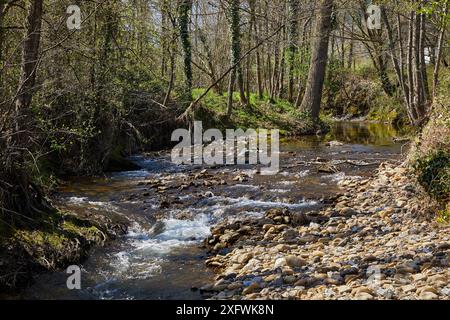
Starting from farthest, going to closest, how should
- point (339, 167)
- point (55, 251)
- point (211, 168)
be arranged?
point (211, 168) → point (339, 167) → point (55, 251)

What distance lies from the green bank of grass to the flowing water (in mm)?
4017

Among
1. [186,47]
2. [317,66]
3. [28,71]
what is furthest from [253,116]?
[28,71]

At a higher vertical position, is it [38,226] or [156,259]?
[38,226]

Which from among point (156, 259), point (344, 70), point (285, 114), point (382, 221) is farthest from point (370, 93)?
point (156, 259)

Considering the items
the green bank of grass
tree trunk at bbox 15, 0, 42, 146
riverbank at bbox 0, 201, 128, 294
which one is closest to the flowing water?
riverbank at bbox 0, 201, 128, 294

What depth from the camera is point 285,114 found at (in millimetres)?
20953

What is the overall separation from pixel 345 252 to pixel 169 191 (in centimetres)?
518

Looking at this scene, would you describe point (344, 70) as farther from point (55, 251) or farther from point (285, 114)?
point (55, 251)

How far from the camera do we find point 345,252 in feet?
20.3

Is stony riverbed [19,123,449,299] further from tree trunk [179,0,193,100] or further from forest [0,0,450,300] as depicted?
tree trunk [179,0,193,100]

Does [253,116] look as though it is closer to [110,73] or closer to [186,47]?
[186,47]

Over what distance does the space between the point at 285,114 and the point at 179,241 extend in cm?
1435

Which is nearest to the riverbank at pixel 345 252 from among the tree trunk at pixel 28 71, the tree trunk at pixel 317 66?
the tree trunk at pixel 28 71

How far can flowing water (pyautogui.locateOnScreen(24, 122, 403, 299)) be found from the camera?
5871mm
